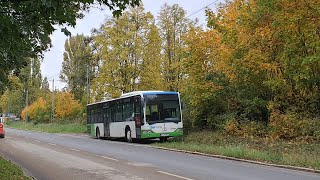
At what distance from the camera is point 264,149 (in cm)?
1688

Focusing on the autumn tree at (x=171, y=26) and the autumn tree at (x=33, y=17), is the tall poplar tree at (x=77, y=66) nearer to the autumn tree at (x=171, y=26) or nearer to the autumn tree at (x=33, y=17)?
the autumn tree at (x=171, y=26)

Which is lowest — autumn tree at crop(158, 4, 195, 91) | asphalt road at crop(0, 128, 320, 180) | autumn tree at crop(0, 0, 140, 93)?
asphalt road at crop(0, 128, 320, 180)

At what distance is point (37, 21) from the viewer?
5902mm

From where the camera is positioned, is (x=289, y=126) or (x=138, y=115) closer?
(x=289, y=126)

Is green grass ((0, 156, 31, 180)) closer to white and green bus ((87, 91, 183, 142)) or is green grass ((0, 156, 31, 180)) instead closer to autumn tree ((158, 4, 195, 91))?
white and green bus ((87, 91, 183, 142))

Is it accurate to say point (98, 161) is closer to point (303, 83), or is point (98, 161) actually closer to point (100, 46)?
point (303, 83)

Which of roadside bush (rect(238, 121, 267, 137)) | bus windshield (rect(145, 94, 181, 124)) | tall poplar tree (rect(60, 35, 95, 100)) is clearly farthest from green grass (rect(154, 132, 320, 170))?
tall poplar tree (rect(60, 35, 95, 100))

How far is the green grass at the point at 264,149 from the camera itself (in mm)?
13488

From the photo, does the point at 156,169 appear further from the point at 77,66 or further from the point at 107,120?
the point at 77,66

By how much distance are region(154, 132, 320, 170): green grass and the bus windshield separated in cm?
276

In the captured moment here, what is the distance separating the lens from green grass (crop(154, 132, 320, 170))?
13.5 m

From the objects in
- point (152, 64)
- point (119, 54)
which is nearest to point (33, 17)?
point (119, 54)

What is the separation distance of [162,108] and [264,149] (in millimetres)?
9362

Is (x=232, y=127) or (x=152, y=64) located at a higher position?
(x=152, y=64)
